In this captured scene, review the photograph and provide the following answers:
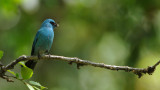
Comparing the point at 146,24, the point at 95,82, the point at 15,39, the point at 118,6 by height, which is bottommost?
the point at 95,82

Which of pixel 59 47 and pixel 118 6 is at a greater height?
pixel 118 6

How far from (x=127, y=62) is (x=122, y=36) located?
116 cm

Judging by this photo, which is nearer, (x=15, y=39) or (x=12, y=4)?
(x=12, y=4)

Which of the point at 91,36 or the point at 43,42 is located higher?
the point at 91,36

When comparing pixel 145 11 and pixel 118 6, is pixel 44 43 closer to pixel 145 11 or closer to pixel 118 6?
pixel 145 11

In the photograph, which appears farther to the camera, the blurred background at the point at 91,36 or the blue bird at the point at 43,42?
the blurred background at the point at 91,36

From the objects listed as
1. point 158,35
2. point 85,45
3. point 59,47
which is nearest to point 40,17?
point 59,47

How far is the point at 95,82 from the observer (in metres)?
8.43

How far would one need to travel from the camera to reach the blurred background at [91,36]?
287 inches

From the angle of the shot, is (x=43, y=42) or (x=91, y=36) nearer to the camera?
(x=43, y=42)

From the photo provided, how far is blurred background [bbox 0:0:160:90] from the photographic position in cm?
729

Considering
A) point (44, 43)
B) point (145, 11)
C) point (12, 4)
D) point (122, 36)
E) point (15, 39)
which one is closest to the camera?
point (12, 4)

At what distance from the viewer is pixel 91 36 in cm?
823

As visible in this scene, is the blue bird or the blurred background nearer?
the blue bird
